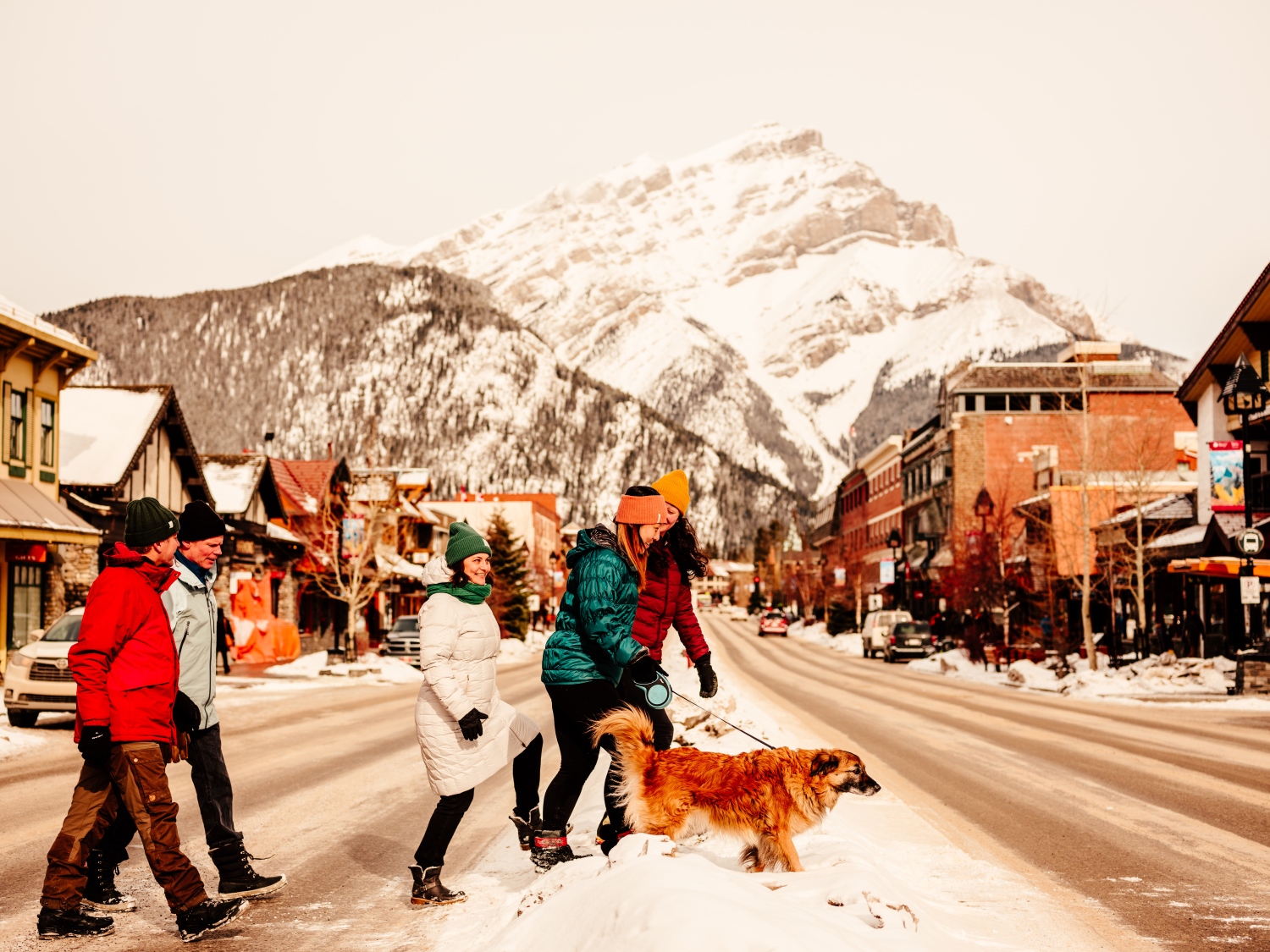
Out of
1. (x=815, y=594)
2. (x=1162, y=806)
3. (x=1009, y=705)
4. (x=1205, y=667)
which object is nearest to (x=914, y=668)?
(x=1205, y=667)

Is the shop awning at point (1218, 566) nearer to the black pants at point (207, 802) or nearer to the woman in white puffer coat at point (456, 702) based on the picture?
the woman in white puffer coat at point (456, 702)

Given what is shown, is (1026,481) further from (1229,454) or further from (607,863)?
(607,863)

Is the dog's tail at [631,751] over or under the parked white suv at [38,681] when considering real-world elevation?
over

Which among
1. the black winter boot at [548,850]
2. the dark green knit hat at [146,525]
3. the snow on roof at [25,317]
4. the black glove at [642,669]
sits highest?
the snow on roof at [25,317]

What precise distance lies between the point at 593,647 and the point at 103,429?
102 ft

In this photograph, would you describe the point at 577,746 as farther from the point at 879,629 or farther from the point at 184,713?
the point at 879,629

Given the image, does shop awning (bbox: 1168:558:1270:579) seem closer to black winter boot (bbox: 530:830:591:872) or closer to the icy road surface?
the icy road surface

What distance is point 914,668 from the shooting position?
41.4 meters

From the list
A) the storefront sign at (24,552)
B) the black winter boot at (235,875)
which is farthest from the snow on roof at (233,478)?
the black winter boot at (235,875)

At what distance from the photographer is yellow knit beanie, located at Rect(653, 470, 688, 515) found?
700cm

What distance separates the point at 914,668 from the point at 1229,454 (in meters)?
13.9

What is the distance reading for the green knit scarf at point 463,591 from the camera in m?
6.55

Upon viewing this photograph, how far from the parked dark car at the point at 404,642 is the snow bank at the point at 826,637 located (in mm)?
21336

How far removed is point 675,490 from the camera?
23.2 feet
